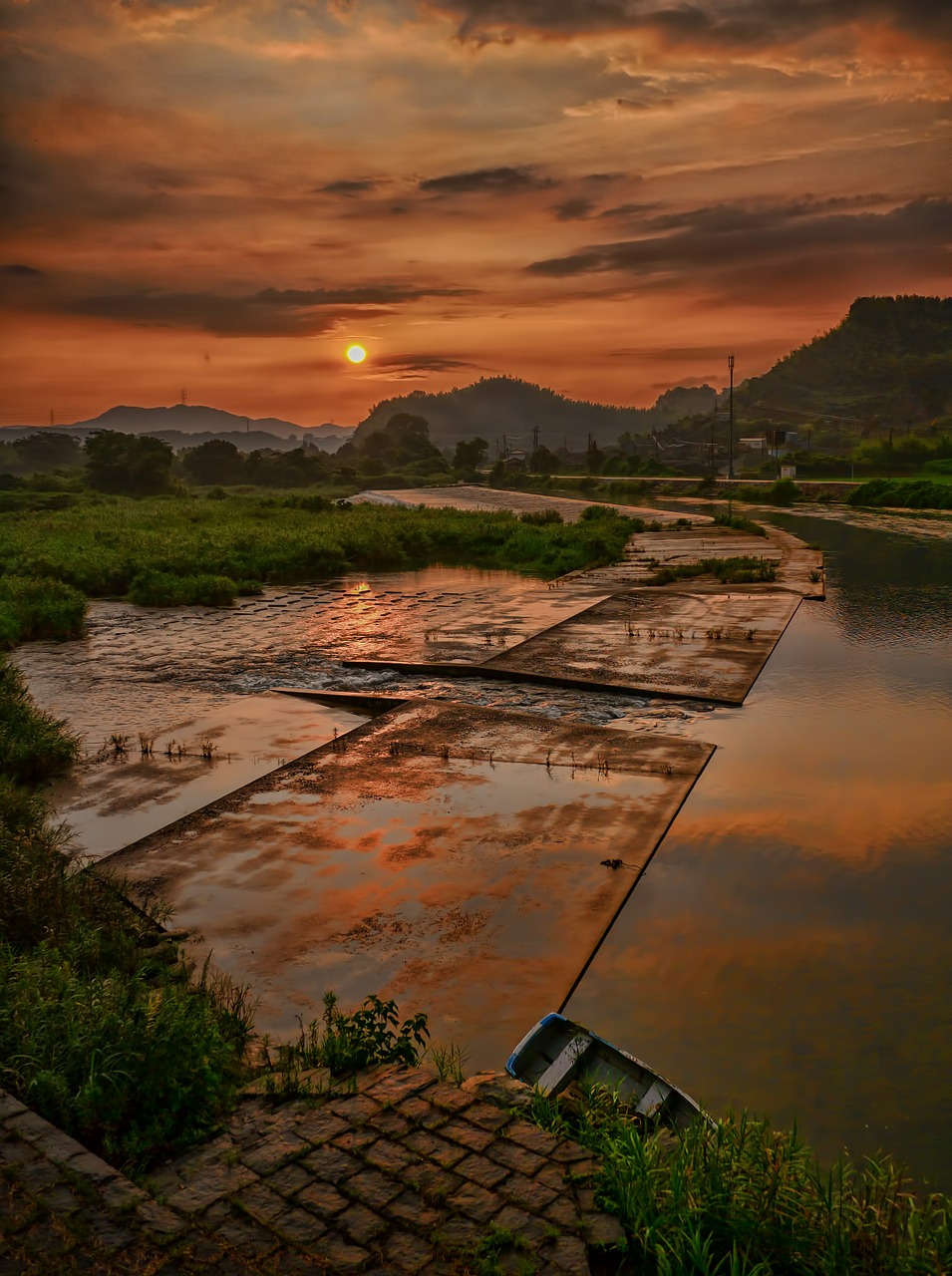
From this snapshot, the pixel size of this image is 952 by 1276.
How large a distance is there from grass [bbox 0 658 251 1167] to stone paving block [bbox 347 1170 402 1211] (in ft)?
2.55

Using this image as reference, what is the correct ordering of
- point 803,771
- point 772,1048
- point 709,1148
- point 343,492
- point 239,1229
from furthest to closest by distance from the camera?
point 343,492, point 803,771, point 772,1048, point 709,1148, point 239,1229

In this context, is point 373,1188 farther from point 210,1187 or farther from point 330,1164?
point 210,1187

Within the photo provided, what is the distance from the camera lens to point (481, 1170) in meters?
3.90

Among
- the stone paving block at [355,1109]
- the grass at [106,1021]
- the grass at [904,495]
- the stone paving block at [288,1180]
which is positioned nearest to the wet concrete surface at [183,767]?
the grass at [106,1021]

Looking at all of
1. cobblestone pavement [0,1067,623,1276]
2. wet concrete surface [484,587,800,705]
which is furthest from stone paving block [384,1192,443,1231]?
wet concrete surface [484,587,800,705]

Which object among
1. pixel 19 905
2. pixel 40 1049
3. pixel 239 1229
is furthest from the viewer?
pixel 19 905

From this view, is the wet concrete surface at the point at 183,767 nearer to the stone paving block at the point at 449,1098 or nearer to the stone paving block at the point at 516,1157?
the stone paving block at the point at 449,1098

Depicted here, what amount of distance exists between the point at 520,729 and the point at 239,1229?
823cm

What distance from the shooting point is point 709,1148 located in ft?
13.1

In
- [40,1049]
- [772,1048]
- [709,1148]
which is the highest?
[40,1049]

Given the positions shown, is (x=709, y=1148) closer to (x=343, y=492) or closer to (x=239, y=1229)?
(x=239, y=1229)

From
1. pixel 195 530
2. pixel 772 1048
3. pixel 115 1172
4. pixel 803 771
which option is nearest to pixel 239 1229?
pixel 115 1172

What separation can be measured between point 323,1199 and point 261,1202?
23 centimetres

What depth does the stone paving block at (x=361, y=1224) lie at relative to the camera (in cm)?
352
